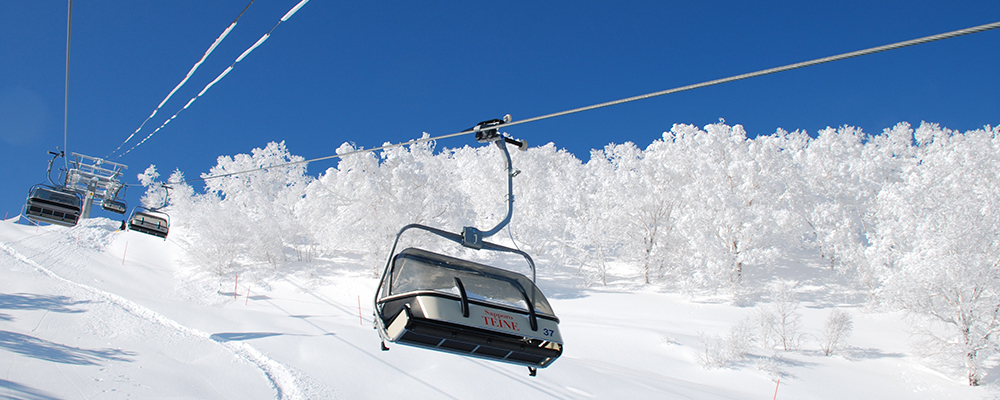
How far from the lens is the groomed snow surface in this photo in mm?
11289

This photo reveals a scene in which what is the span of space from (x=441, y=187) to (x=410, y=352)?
1835 centimetres

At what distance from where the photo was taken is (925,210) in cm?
2244

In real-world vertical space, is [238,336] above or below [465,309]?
below

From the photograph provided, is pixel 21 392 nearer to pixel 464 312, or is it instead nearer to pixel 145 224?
pixel 145 224

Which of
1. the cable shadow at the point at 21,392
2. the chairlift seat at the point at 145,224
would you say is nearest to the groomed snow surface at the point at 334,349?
the cable shadow at the point at 21,392

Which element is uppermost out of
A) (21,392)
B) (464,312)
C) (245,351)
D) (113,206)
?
(113,206)

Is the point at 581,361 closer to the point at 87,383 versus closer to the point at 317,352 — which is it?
the point at 317,352

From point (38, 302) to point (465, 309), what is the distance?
816 inches

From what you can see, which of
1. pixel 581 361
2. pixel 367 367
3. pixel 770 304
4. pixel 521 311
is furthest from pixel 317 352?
pixel 770 304

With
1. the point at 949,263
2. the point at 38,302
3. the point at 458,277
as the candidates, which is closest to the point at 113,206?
the point at 38,302

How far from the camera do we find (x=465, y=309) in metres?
4.28

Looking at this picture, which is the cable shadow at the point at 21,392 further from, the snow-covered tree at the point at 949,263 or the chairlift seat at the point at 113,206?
the snow-covered tree at the point at 949,263

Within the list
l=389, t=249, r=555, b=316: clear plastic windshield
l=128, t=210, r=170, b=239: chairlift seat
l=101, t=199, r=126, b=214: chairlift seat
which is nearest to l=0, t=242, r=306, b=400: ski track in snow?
l=128, t=210, r=170, b=239: chairlift seat

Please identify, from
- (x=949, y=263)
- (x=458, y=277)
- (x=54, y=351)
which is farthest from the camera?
(x=949, y=263)
